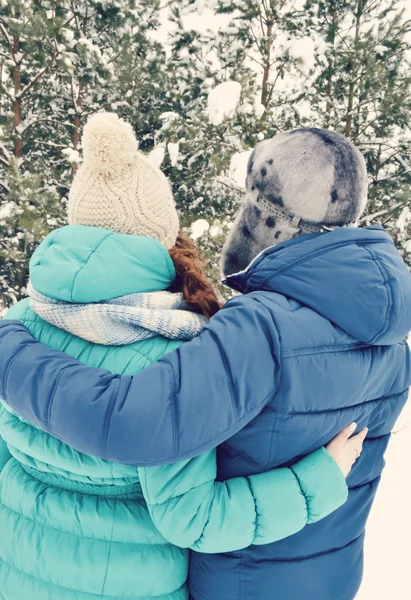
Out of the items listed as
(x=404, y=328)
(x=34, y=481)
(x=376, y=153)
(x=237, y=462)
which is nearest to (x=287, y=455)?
(x=237, y=462)

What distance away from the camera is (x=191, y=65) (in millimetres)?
7266

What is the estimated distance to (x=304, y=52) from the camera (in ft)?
19.3

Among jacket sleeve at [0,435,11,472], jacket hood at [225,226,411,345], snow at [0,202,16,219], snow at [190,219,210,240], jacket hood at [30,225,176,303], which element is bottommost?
snow at [0,202,16,219]

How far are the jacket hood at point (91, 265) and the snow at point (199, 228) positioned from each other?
508 centimetres

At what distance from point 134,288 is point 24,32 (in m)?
6.96

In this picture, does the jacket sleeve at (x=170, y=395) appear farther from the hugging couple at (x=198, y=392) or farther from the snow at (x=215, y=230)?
the snow at (x=215, y=230)

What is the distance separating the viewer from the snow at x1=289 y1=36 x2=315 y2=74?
5.89 m

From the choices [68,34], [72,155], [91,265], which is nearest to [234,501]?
[91,265]

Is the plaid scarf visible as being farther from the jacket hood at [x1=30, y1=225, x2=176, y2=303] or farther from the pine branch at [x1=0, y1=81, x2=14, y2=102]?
the pine branch at [x1=0, y1=81, x2=14, y2=102]

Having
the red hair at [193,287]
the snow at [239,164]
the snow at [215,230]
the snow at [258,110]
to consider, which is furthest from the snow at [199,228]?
the red hair at [193,287]

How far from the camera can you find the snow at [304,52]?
589 cm

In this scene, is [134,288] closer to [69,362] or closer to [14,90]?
[69,362]

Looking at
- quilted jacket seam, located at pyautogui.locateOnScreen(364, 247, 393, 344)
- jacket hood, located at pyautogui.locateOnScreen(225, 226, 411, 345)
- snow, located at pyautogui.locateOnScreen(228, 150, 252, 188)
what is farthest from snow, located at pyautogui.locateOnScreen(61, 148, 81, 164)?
quilted jacket seam, located at pyautogui.locateOnScreen(364, 247, 393, 344)

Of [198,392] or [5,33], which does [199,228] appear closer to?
[5,33]
